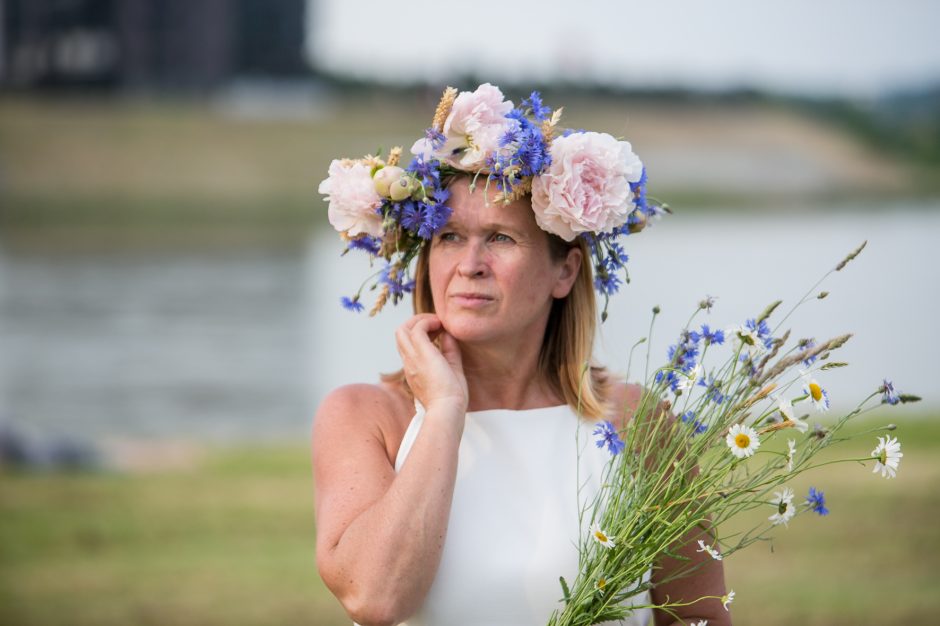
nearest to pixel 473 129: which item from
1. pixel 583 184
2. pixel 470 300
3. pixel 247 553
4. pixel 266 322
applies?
pixel 583 184

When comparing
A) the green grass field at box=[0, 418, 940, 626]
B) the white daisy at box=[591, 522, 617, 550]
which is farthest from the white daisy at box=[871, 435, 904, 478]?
the green grass field at box=[0, 418, 940, 626]

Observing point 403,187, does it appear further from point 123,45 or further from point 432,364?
point 123,45

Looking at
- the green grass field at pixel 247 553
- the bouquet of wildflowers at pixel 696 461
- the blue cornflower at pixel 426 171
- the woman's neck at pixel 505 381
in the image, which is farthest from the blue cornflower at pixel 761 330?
the green grass field at pixel 247 553

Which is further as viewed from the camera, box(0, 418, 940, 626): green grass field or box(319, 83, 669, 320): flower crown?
box(0, 418, 940, 626): green grass field

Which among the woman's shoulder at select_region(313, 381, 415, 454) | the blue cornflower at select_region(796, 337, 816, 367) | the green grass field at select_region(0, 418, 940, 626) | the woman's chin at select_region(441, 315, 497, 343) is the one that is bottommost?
the green grass field at select_region(0, 418, 940, 626)

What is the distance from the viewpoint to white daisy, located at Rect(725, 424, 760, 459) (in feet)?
7.11

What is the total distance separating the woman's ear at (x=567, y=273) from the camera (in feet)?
8.91

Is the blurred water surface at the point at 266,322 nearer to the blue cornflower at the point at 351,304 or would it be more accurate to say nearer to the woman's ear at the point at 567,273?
the woman's ear at the point at 567,273

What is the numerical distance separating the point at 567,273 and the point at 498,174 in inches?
13.1

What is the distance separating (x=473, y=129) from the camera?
2.51 meters

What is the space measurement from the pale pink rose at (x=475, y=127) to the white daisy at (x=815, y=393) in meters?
0.77

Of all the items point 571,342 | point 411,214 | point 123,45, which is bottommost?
point 571,342

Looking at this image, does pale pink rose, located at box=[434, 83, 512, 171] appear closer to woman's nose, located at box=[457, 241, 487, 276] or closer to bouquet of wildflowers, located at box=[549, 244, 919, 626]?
woman's nose, located at box=[457, 241, 487, 276]

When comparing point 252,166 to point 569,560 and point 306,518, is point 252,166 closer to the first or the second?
point 306,518
